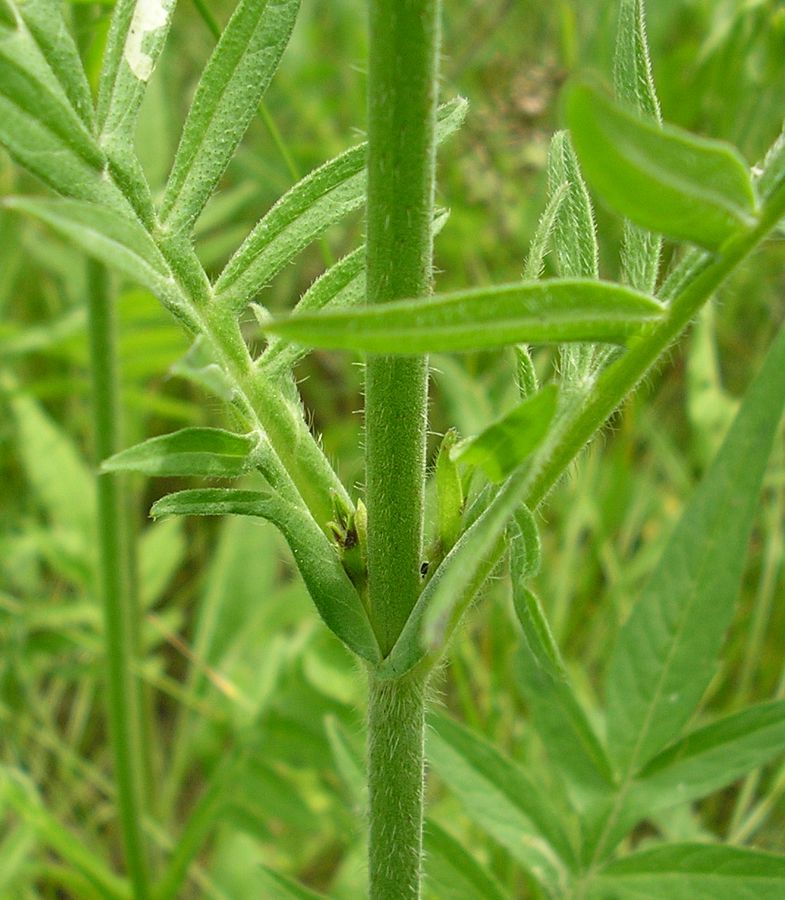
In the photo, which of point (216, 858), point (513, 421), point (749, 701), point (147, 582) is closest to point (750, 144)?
point (749, 701)

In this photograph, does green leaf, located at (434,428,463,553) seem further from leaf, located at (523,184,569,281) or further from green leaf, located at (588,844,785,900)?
green leaf, located at (588,844,785,900)

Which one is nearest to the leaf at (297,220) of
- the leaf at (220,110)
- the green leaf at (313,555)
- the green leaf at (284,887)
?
the leaf at (220,110)

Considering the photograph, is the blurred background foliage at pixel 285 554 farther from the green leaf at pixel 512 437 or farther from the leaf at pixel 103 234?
the green leaf at pixel 512 437

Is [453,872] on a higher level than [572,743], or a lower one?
lower

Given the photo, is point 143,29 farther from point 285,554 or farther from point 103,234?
point 285,554

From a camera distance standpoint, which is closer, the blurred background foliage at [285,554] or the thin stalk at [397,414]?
the thin stalk at [397,414]

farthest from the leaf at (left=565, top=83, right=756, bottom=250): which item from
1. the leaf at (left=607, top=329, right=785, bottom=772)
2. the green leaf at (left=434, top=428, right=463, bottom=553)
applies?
the leaf at (left=607, top=329, right=785, bottom=772)

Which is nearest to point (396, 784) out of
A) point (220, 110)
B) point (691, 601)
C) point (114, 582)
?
point (691, 601)
